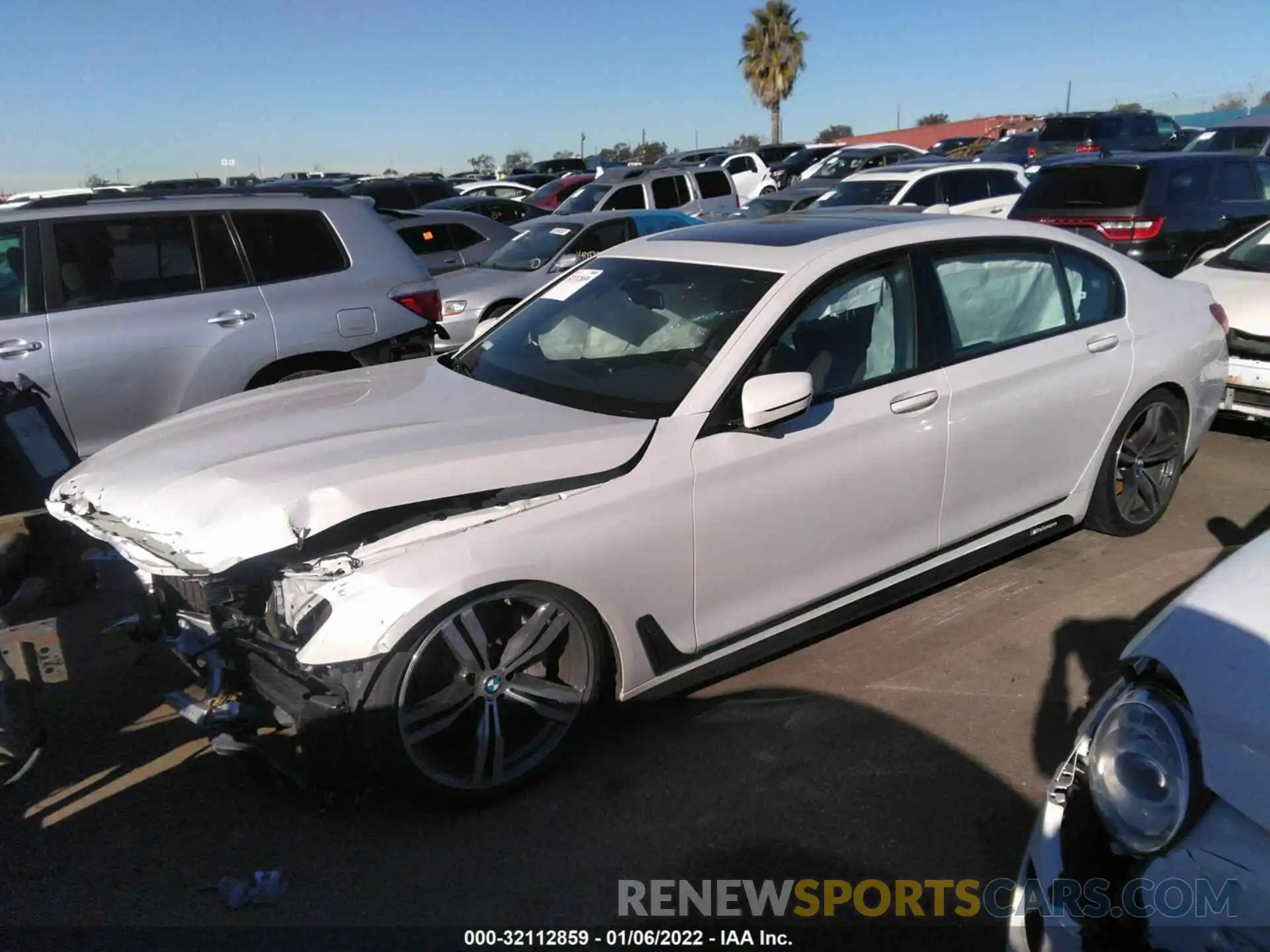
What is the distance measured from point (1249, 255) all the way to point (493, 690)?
662 centimetres

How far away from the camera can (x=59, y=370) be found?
5.13 meters

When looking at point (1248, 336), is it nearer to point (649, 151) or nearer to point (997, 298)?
point (997, 298)

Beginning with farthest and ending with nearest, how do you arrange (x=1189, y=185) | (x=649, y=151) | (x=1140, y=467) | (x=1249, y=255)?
1. (x=649, y=151)
2. (x=1189, y=185)
3. (x=1249, y=255)
4. (x=1140, y=467)

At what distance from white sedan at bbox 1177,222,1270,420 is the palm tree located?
129 ft

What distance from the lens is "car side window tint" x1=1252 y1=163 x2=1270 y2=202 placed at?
418 inches

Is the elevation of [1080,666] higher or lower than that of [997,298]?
lower

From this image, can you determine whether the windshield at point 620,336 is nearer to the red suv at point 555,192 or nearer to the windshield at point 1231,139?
the red suv at point 555,192

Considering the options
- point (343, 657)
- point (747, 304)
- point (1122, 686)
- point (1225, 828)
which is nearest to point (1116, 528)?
point (747, 304)

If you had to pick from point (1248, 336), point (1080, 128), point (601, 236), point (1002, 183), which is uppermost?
point (1080, 128)

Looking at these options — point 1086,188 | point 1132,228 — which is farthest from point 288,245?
point 1086,188

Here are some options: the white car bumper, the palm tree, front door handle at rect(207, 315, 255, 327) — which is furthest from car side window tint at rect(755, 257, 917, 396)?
the palm tree

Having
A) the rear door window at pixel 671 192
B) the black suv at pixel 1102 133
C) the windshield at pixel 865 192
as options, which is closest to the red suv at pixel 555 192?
the rear door window at pixel 671 192

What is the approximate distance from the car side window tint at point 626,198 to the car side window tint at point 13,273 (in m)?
9.91

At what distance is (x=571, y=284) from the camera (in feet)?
14.1
